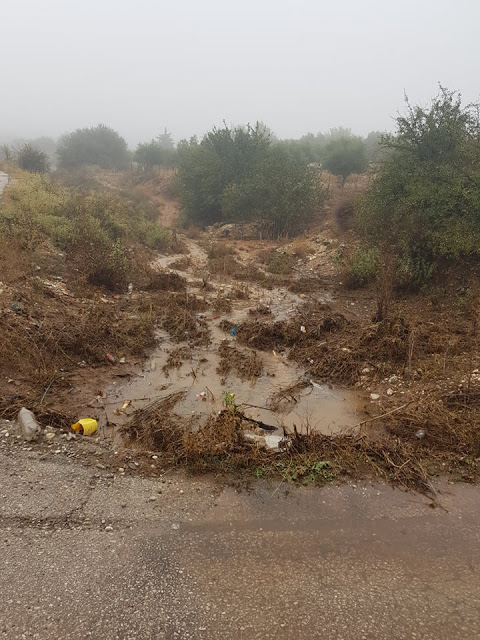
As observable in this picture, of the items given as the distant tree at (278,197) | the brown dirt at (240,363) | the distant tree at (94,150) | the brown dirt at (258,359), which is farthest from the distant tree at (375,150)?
the distant tree at (94,150)

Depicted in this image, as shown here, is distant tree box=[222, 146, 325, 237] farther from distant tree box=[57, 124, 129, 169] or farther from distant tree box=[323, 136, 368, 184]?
distant tree box=[57, 124, 129, 169]

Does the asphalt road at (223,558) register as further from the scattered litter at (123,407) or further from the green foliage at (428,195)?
the green foliage at (428,195)

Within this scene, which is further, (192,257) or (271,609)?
(192,257)

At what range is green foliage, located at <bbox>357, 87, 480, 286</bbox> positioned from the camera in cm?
938

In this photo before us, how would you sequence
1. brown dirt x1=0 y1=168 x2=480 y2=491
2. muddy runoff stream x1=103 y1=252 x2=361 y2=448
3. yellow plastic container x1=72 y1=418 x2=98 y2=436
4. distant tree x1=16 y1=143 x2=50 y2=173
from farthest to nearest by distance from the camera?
distant tree x1=16 y1=143 x2=50 y2=173
muddy runoff stream x1=103 y1=252 x2=361 y2=448
yellow plastic container x1=72 y1=418 x2=98 y2=436
brown dirt x1=0 y1=168 x2=480 y2=491

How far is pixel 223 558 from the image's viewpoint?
3.29 meters

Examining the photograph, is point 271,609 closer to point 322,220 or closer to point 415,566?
point 415,566

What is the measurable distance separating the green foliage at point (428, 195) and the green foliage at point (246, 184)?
526 centimetres

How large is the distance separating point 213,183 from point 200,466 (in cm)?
1967

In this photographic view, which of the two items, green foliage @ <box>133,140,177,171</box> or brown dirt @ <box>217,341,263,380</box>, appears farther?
green foliage @ <box>133,140,177,171</box>

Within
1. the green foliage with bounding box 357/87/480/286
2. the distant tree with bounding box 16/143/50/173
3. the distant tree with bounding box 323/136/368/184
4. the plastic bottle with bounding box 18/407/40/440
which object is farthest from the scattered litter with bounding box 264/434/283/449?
the distant tree with bounding box 16/143/50/173

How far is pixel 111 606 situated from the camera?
2.84m

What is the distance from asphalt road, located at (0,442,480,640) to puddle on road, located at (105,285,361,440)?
50.4 inches

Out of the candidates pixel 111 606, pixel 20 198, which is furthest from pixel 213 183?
pixel 111 606
